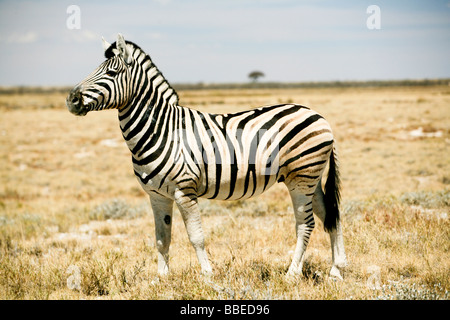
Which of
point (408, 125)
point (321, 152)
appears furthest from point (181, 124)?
point (408, 125)

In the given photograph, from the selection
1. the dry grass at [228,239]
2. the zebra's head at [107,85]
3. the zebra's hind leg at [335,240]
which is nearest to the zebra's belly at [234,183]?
the zebra's hind leg at [335,240]

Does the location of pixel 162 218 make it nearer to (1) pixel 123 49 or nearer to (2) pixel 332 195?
(1) pixel 123 49

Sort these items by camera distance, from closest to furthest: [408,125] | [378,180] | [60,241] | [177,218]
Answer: [60,241] → [177,218] → [378,180] → [408,125]

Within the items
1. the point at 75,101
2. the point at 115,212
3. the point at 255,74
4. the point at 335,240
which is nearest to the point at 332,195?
the point at 335,240

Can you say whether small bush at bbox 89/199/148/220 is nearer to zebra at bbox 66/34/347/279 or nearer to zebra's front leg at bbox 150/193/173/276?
zebra's front leg at bbox 150/193/173/276

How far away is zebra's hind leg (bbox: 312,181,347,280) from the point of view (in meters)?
4.80

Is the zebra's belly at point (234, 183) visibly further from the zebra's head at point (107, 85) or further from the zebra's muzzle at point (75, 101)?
A: the zebra's muzzle at point (75, 101)

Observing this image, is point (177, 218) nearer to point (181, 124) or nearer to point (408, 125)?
point (181, 124)

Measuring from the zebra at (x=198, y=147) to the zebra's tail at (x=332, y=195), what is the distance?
0.09 feet

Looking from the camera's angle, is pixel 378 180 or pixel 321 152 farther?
pixel 378 180

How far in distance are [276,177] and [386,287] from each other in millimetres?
1760

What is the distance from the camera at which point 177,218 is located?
337 inches

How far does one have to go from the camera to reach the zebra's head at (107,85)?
3.83 metres

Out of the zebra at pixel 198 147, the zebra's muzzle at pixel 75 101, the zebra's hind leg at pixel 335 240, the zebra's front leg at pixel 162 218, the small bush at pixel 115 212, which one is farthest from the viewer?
the small bush at pixel 115 212
